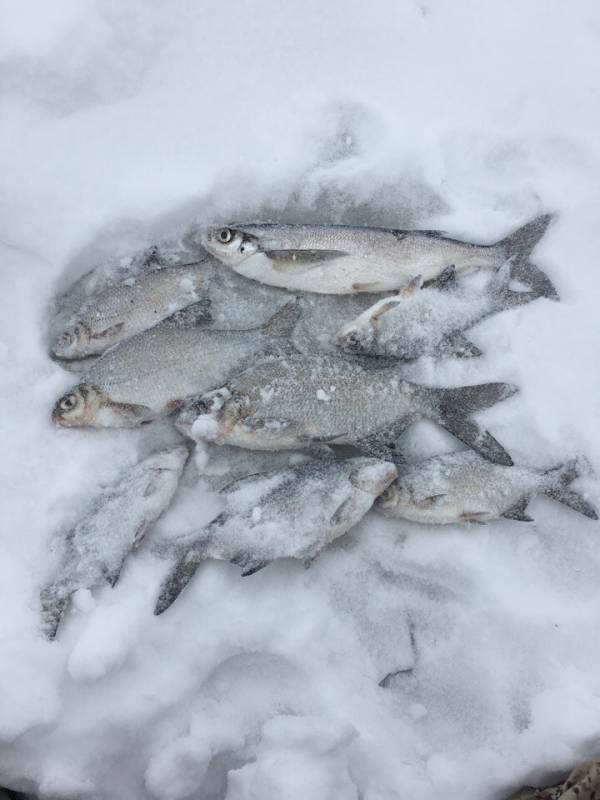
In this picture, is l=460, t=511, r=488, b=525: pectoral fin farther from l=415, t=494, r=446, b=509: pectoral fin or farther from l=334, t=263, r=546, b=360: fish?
l=334, t=263, r=546, b=360: fish

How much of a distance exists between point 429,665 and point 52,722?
6.34 feet

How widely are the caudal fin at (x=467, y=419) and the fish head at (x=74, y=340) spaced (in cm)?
204

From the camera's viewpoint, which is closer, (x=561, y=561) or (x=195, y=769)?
(x=195, y=769)

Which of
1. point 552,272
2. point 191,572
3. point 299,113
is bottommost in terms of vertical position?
point 191,572

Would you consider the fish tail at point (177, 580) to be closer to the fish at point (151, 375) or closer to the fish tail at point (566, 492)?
the fish at point (151, 375)

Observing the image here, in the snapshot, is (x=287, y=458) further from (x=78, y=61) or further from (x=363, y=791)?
(x=78, y=61)

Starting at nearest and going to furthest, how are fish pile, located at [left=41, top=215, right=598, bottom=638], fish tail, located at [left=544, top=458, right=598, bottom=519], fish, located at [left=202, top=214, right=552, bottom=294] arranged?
fish pile, located at [left=41, top=215, right=598, bottom=638], fish tail, located at [left=544, top=458, right=598, bottom=519], fish, located at [left=202, top=214, right=552, bottom=294]

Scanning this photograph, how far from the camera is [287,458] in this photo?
3752 mm

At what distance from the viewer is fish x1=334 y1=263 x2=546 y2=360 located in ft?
12.6

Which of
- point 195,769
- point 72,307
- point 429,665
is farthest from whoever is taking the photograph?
point 72,307

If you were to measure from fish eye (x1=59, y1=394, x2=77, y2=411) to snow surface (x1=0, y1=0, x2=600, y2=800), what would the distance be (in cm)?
17

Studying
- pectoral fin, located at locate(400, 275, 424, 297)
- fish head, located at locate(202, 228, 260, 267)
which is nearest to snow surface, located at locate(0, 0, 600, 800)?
fish head, located at locate(202, 228, 260, 267)

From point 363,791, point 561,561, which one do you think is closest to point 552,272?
point 561,561

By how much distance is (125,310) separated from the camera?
3.86m
